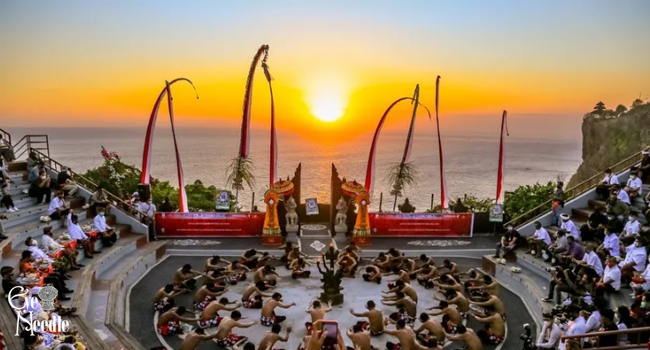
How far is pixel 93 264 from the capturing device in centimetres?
1433

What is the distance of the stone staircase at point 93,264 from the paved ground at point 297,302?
0.45m

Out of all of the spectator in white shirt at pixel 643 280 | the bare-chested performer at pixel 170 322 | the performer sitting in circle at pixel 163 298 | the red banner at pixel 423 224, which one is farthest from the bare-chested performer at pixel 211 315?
the red banner at pixel 423 224

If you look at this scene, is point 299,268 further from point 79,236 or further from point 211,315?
point 79,236

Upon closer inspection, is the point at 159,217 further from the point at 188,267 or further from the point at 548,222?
the point at 548,222

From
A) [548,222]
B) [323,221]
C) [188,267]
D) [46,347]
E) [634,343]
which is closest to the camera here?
[46,347]

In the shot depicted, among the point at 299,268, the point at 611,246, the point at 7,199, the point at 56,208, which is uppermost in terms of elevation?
the point at 7,199

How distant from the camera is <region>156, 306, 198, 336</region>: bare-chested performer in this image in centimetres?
1127

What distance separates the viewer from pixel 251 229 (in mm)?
20344

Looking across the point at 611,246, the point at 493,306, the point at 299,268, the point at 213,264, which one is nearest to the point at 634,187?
the point at 611,246

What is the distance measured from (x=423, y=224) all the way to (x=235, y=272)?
28.4 feet

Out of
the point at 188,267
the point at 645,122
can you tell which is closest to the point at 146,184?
the point at 188,267

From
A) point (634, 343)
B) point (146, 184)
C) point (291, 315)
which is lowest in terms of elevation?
point (291, 315)

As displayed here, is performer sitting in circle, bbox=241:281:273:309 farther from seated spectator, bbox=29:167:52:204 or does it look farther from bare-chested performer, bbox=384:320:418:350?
seated spectator, bbox=29:167:52:204

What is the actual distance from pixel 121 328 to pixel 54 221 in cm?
733
